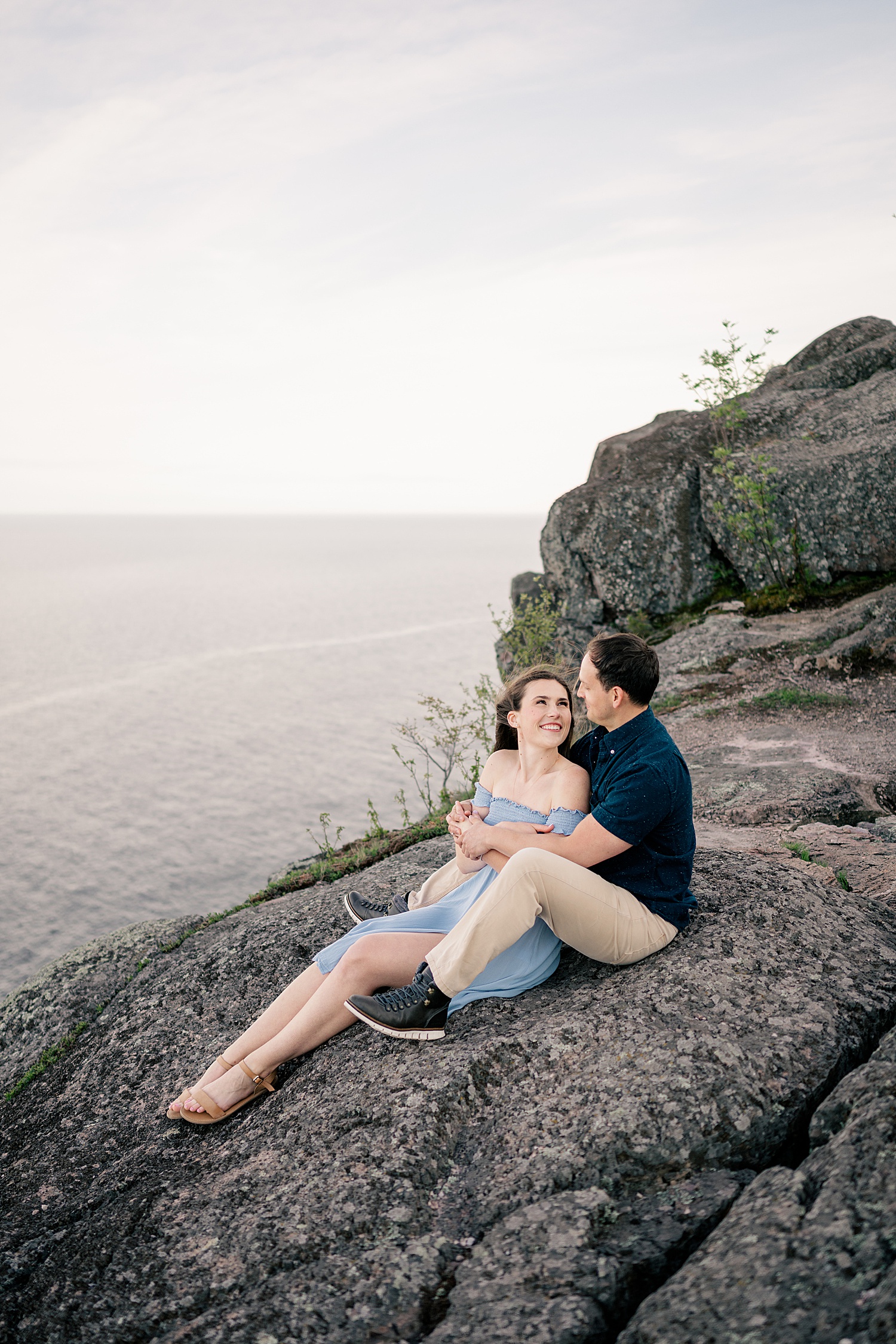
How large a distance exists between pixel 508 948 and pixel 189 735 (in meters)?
48.8

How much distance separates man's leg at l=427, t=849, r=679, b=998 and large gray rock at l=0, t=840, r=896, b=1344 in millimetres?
229

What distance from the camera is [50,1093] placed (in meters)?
6.41

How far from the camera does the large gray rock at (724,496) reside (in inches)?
635

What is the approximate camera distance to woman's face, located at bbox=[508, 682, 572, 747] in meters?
5.42

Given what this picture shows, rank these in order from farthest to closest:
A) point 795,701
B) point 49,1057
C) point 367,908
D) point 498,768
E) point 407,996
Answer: point 795,701
point 49,1057
point 367,908
point 498,768
point 407,996

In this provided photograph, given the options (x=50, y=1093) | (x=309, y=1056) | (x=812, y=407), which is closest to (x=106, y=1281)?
(x=309, y=1056)

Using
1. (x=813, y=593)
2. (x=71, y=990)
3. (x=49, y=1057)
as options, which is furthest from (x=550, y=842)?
(x=813, y=593)

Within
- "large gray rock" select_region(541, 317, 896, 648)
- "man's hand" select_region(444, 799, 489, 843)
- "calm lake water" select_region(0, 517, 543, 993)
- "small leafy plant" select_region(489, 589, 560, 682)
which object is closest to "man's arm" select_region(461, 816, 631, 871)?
"man's hand" select_region(444, 799, 489, 843)

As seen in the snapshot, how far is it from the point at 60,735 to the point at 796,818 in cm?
5187

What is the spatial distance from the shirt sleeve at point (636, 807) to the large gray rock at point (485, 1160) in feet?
2.74

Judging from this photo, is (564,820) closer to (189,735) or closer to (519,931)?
(519,931)

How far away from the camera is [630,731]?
493 cm

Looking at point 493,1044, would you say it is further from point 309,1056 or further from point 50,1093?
point 50,1093

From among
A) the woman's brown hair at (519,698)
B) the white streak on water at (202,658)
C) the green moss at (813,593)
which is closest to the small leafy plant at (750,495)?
the green moss at (813,593)
